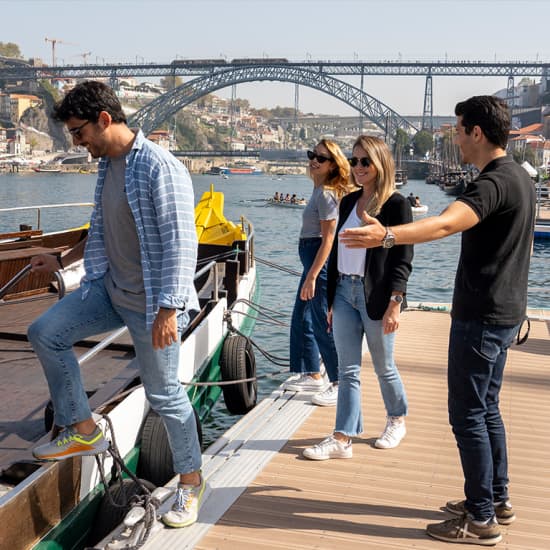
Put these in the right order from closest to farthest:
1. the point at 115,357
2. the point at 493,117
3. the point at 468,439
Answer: the point at 493,117, the point at 468,439, the point at 115,357

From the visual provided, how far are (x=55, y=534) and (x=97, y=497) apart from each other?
0.34 metres

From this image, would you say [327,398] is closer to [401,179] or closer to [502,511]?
[502,511]

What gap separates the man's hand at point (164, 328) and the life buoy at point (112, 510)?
0.83 m

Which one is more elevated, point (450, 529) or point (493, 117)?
point (493, 117)

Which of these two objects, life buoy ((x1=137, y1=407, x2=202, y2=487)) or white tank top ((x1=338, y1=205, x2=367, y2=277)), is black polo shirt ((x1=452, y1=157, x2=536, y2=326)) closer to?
white tank top ((x1=338, y1=205, x2=367, y2=277))

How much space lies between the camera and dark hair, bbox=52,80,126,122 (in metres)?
2.64

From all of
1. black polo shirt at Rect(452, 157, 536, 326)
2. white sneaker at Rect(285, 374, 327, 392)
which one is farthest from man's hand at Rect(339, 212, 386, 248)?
white sneaker at Rect(285, 374, 327, 392)

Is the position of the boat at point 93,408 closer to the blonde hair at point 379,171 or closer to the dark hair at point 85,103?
the dark hair at point 85,103

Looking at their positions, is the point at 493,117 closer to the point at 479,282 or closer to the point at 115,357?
the point at 479,282

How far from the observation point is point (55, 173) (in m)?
108

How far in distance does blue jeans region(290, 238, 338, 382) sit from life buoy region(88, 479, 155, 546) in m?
1.51

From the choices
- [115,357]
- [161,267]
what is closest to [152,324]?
[161,267]

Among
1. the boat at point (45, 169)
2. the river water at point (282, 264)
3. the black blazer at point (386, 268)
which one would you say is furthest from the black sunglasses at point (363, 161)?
the boat at point (45, 169)

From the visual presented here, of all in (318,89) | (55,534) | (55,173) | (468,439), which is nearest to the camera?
(468,439)
